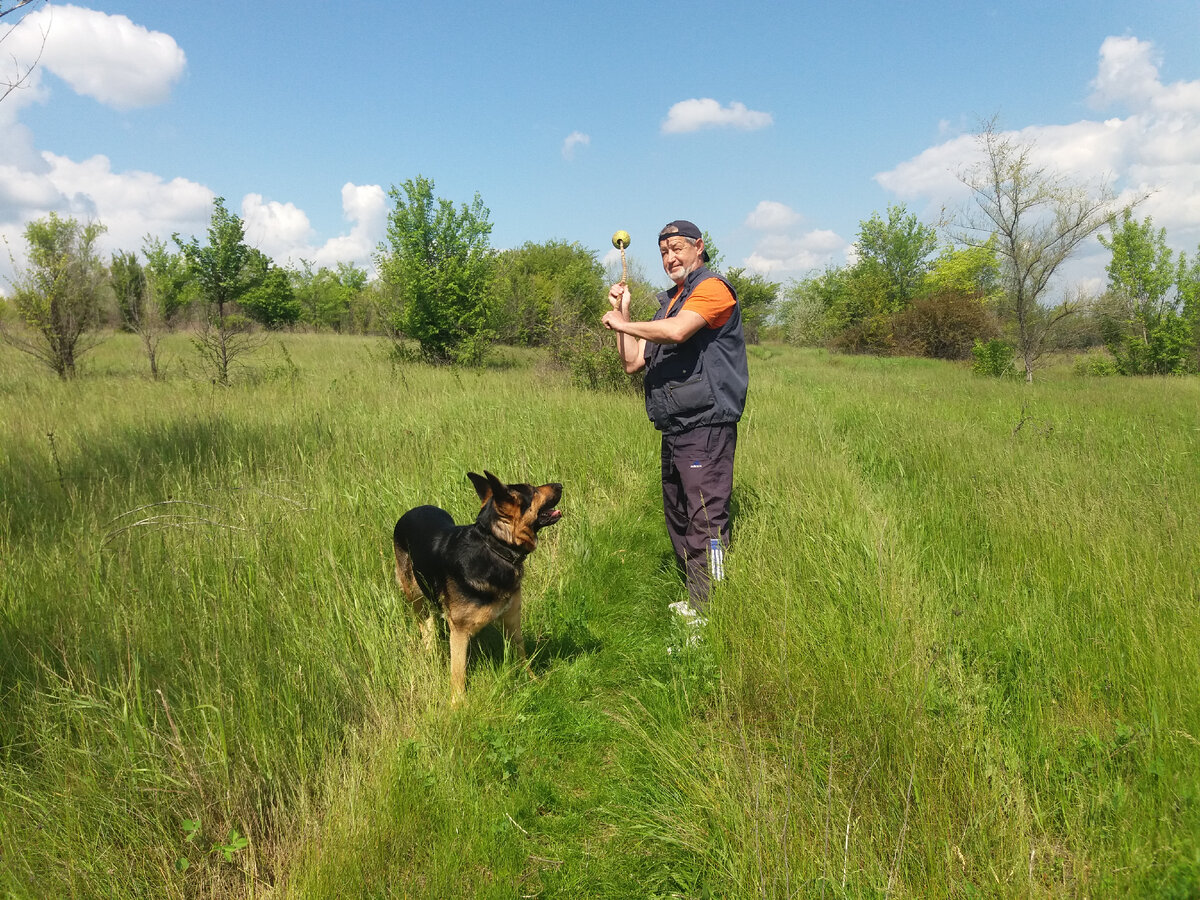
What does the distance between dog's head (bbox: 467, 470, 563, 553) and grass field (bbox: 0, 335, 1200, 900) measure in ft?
2.36

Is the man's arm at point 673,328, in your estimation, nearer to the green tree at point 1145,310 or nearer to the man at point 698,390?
the man at point 698,390

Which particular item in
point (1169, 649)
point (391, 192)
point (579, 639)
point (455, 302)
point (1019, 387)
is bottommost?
point (579, 639)

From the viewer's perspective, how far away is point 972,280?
51625 millimetres

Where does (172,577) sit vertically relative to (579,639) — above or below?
above

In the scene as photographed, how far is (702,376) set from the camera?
358cm

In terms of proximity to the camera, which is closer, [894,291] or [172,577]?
[172,577]

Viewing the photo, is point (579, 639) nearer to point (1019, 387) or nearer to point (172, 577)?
point (172, 577)

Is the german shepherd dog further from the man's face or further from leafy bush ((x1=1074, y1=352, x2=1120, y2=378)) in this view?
leafy bush ((x1=1074, y1=352, x2=1120, y2=378))

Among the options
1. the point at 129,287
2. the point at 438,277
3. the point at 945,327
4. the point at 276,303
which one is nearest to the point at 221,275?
the point at 129,287

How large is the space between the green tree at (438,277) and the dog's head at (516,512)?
1630 centimetres

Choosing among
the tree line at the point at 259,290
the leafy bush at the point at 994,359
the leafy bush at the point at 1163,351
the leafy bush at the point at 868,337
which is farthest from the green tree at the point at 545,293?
the leafy bush at the point at 1163,351

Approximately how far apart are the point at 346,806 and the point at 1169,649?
10.2 ft

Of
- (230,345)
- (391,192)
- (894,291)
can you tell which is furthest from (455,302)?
(894,291)

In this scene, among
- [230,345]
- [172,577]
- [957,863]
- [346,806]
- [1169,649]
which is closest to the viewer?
[957,863]
